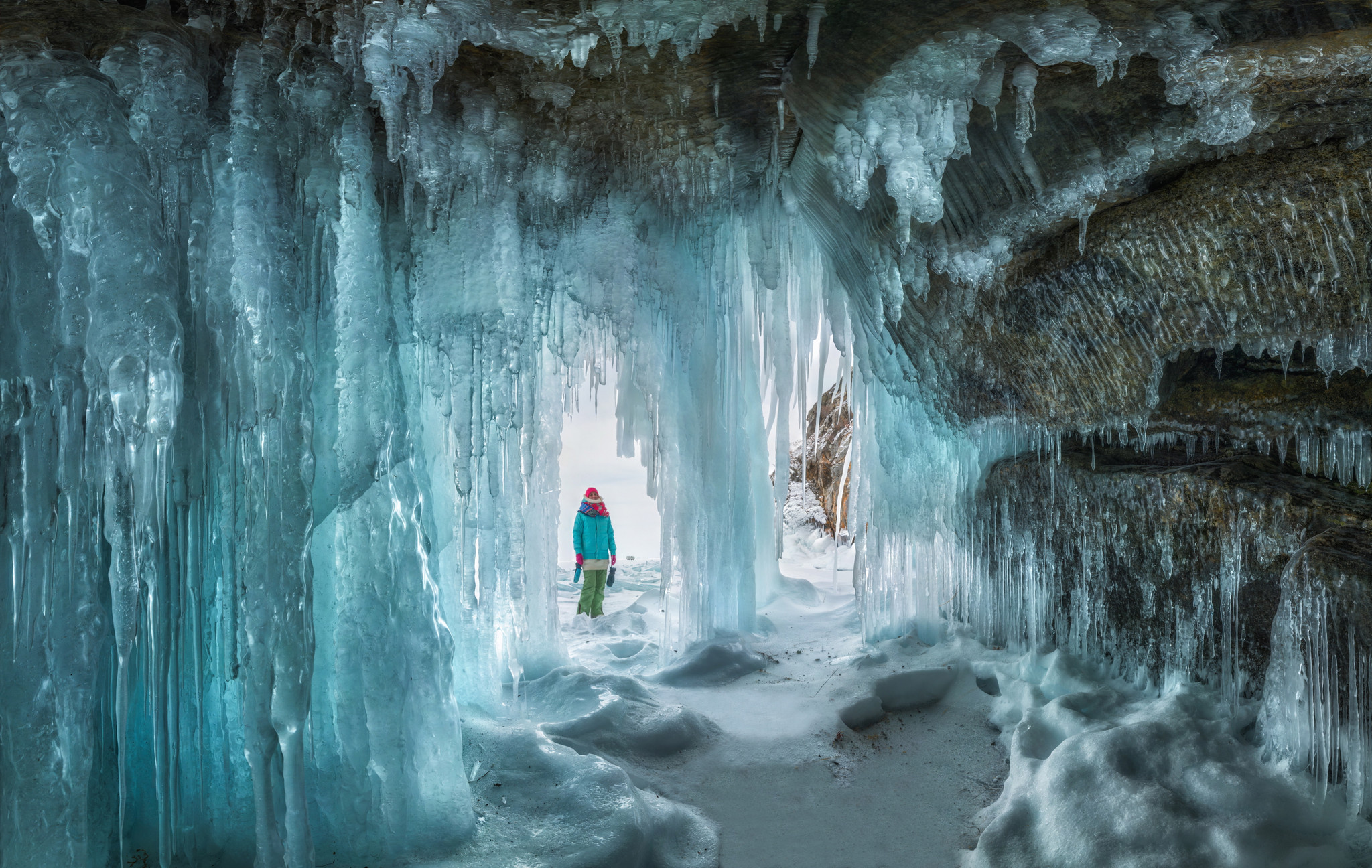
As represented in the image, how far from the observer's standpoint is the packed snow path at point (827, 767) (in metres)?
4.45

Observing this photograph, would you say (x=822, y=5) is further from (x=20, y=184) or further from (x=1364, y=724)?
(x=1364, y=724)

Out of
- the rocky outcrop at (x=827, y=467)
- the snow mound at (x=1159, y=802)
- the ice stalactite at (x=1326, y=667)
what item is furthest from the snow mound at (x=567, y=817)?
the rocky outcrop at (x=827, y=467)

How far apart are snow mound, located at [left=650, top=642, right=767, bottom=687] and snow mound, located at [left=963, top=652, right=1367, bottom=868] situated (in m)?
2.78

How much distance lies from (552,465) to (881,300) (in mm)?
3663

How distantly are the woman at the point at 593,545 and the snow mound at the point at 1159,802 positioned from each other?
508 centimetres

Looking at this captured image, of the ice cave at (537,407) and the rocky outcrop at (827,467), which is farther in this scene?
the rocky outcrop at (827,467)

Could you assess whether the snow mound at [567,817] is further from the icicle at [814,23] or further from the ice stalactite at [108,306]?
the icicle at [814,23]

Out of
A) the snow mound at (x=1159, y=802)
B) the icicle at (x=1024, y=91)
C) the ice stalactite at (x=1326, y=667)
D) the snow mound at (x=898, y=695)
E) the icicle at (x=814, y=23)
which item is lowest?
the snow mound at (x=898, y=695)

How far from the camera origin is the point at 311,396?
398 cm

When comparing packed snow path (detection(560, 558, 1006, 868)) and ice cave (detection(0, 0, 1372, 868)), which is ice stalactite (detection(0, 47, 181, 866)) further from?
packed snow path (detection(560, 558, 1006, 868))

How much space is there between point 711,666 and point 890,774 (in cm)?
236

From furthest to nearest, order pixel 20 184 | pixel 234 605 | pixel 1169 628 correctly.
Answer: pixel 1169 628, pixel 234 605, pixel 20 184

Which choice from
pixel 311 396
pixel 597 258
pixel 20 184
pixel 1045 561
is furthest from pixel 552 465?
pixel 20 184

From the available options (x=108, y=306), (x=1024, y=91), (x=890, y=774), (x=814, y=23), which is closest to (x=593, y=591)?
(x=890, y=774)
